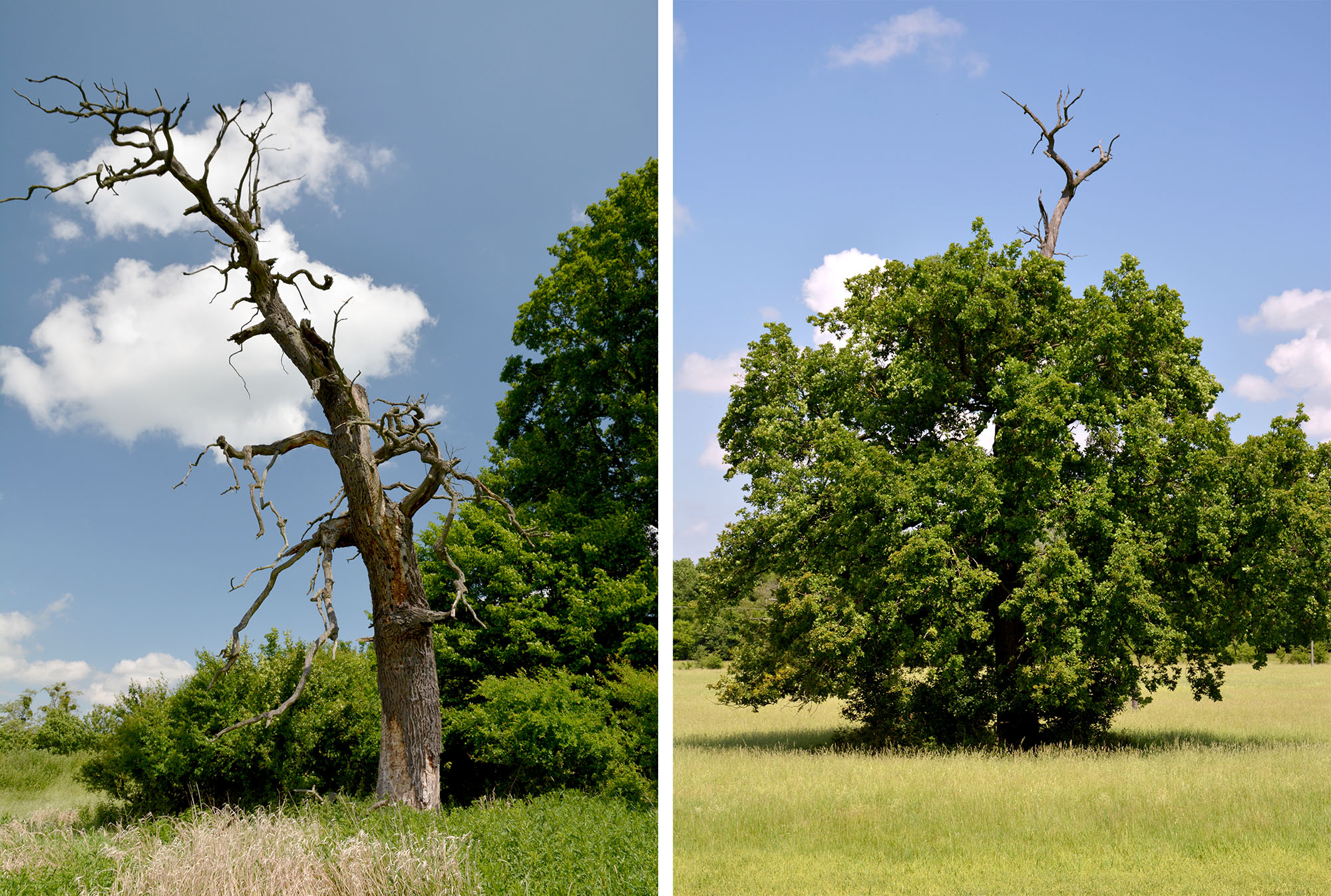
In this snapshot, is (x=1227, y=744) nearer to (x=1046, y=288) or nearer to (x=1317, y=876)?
(x=1317, y=876)

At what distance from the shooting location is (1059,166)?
14.5 meters

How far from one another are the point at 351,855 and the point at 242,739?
797 centimetres

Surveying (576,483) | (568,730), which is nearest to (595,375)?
(576,483)

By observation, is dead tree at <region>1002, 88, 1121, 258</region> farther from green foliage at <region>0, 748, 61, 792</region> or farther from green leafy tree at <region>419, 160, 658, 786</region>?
green foliage at <region>0, 748, 61, 792</region>

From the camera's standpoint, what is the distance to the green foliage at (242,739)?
12148 mm

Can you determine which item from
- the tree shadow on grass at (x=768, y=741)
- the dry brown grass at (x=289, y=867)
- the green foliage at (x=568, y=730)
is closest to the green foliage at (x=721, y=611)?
the tree shadow on grass at (x=768, y=741)

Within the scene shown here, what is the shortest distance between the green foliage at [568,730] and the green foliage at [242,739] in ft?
5.25

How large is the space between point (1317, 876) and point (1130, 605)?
238 inches

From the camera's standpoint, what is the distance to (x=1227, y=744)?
11.9 m

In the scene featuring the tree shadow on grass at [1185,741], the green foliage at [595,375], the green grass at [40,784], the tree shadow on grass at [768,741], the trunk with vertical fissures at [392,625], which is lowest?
the green grass at [40,784]

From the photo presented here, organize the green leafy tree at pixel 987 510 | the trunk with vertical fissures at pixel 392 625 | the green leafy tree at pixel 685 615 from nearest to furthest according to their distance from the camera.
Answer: the trunk with vertical fissures at pixel 392 625 < the green leafy tree at pixel 987 510 < the green leafy tree at pixel 685 615

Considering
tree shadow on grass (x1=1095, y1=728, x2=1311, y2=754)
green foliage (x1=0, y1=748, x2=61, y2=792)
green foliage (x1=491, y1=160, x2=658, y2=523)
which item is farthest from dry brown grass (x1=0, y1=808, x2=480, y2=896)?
green foliage (x1=0, y1=748, x2=61, y2=792)

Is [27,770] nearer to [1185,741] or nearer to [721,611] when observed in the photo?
[721,611]

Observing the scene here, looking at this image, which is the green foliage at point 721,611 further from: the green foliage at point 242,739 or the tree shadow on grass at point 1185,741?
the tree shadow on grass at point 1185,741
